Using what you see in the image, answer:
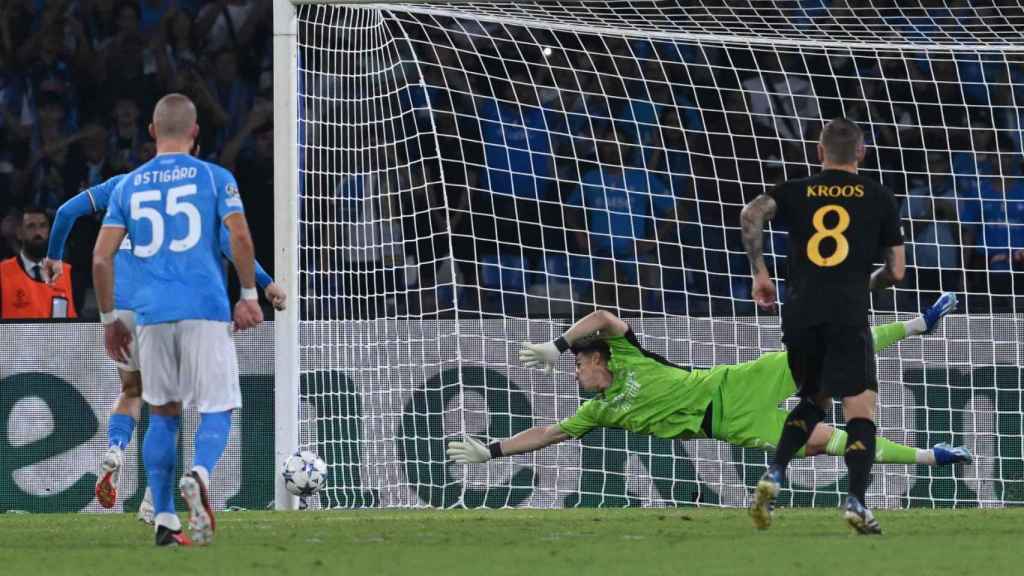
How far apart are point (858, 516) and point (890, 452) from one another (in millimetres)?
2705

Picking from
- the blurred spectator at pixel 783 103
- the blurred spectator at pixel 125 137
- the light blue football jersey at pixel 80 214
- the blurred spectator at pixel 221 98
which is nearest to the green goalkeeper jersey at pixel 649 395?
the light blue football jersey at pixel 80 214

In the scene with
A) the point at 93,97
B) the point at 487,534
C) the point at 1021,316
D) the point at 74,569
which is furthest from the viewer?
the point at 93,97

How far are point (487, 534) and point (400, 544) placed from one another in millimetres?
669

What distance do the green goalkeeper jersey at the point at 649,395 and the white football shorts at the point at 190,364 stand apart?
3.19m

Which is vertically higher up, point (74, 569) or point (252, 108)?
point (252, 108)

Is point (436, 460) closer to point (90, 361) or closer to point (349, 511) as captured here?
point (349, 511)

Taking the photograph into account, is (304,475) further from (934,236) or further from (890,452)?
(934,236)

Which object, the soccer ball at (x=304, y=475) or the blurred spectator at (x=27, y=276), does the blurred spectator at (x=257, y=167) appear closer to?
the blurred spectator at (x=27, y=276)

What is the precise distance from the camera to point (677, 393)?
30.1ft

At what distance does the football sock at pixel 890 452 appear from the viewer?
9.07m

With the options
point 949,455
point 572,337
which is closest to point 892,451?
point 949,455

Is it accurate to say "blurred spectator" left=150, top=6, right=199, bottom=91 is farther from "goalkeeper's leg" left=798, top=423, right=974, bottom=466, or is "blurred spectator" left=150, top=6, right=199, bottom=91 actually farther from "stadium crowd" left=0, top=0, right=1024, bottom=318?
"goalkeeper's leg" left=798, top=423, right=974, bottom=466

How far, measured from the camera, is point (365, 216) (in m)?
11.4

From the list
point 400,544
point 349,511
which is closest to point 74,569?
point 400,544
